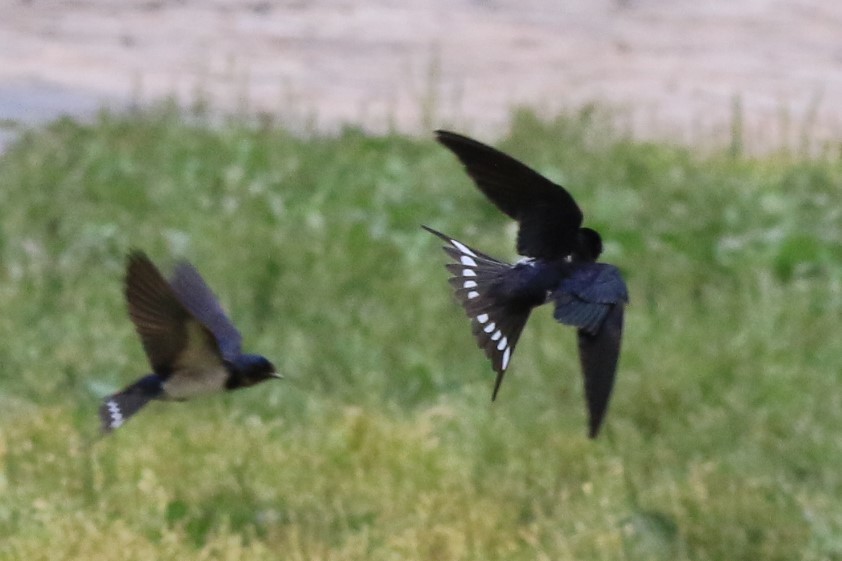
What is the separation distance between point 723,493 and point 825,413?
82 cm

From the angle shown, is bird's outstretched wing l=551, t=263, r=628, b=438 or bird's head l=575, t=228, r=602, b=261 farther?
bird's head l=575, t=228, r=602, b=261

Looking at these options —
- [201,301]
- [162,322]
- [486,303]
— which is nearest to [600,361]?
[486,303]

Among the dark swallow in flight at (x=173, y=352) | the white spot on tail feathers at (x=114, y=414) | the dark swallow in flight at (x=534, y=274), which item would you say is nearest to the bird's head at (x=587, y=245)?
the dark swallow in flight at (x=534, y=274)

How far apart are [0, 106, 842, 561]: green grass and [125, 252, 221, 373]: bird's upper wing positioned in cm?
101

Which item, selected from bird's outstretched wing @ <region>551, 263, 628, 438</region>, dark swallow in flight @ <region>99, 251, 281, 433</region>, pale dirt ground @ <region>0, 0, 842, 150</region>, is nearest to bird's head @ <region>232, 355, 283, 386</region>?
dark swallow in flight @ <region>99, 251, 281, 433</region>

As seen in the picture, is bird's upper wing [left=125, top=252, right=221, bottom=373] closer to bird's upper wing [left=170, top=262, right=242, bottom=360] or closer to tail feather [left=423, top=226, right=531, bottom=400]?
bird's upper wing [left=170, top=262, right=242, bottom=360]

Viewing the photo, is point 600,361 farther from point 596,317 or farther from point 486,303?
point 486,303

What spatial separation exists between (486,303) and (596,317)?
16cm

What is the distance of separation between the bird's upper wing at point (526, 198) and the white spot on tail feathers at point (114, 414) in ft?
2.40

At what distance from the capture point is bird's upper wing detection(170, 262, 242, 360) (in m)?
3.25

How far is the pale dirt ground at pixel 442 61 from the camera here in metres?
9.55

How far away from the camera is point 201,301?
11.0 feet

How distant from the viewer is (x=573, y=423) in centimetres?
492

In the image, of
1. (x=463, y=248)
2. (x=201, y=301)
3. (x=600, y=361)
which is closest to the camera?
(x=600, y=361)
